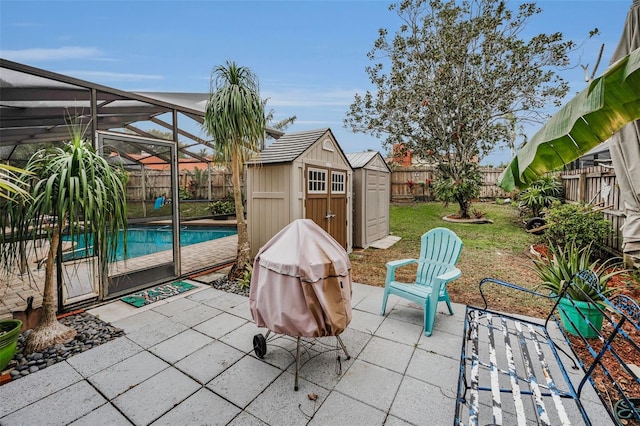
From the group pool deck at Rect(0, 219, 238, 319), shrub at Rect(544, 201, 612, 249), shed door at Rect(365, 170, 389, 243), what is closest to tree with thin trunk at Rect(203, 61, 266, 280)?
pool deck at Rect(0, 219, 238, 319)

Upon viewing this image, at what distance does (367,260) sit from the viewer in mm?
6246

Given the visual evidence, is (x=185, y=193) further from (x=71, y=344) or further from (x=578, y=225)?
(x=578, y=225)

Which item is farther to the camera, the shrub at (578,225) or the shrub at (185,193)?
the shrub at (185,193)

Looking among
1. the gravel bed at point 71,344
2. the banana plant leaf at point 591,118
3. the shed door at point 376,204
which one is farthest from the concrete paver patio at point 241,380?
the shed door at point 376,204

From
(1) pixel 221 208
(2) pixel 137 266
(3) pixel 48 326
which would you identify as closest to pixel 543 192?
(2) pixel 137 266

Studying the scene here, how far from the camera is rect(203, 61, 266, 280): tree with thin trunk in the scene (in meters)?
4.30

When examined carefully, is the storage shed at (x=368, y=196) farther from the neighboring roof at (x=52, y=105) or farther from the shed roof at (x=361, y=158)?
the neighboring roof at (x=52, y=105)

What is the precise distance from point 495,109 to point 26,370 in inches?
537

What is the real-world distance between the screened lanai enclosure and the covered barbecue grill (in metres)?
1.99

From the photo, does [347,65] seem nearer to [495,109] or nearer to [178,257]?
[495,109]

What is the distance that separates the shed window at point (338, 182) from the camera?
627 cm

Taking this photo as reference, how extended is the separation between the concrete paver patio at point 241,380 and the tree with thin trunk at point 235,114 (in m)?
2.38

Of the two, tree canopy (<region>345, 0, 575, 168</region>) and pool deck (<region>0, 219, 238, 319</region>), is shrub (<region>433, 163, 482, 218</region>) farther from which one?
pool deck (<region>0, 219, 238, 319</region>)

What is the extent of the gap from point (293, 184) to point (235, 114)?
4.96 feet
